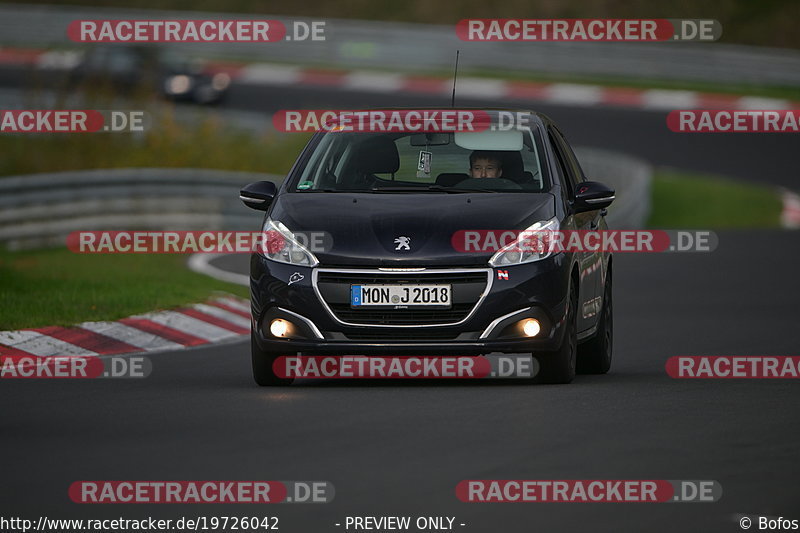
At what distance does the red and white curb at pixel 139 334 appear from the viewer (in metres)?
12.9

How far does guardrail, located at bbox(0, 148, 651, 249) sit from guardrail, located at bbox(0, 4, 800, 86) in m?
18.8

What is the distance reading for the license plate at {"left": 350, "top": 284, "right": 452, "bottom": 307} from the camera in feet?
33.9

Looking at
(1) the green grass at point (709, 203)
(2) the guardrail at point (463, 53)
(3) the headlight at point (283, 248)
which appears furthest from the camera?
(2) the guardrail at point (463, 53)

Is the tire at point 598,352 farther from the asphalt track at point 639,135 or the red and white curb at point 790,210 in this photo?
the asphalt track at point 639,135

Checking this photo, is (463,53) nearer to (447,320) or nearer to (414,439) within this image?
(447,320)

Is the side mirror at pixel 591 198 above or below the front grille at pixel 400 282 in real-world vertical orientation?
above

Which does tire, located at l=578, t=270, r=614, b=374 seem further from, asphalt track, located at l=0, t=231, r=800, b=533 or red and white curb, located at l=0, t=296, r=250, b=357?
red and white curb, located at l=0, t=296, r=250, b=357

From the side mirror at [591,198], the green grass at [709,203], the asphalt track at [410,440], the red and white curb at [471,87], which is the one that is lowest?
the asphalt track at [410,440]

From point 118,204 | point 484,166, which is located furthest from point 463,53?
point 484,166

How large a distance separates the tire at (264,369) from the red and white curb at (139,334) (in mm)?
2409

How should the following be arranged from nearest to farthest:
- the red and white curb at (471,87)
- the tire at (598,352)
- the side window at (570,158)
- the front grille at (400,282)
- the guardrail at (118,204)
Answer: the front grille at (400,282), the tire at (598,352), the side window at (570,158), the guardrail at (118,204), the red and white curb at (471,87)

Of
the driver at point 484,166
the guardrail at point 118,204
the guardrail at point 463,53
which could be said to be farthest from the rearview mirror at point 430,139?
the guardrail at point 463,53

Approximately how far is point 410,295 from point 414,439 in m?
1.87

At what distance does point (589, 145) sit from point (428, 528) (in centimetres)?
3161
